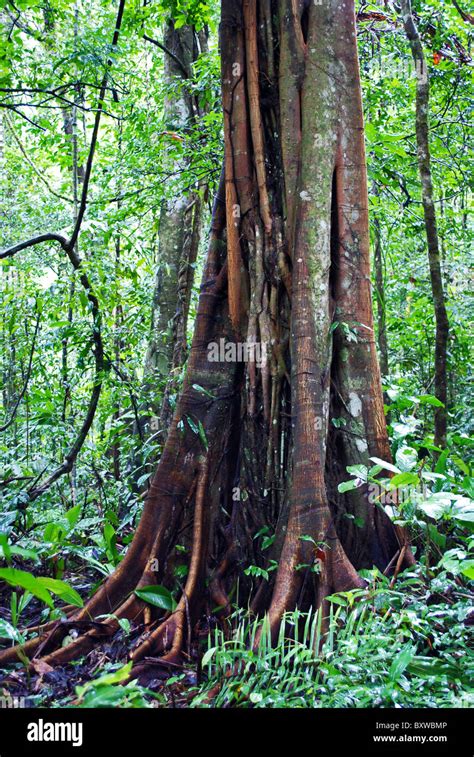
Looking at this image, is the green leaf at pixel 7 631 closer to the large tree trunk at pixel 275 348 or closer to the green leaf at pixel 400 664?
the large tree trunk at pixel 275 348

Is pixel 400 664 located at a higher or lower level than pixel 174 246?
lower

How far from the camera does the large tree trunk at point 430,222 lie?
453 cm

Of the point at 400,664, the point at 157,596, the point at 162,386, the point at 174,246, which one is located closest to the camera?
the point at 400,664

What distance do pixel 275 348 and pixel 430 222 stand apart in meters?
1.46

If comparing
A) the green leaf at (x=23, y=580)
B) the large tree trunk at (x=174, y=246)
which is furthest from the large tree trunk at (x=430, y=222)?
the green leaf at (x=23, y=580)

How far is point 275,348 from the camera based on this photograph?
4129 millimetres

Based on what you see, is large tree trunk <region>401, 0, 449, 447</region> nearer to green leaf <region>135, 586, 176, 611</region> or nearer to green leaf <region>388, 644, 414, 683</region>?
green leaf <region>388, 644, 414, 683</region>

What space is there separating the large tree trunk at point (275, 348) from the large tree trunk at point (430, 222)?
0.62 metres

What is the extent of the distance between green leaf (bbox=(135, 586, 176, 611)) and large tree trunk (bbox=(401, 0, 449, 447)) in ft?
7.01

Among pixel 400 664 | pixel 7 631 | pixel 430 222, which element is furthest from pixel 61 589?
pixel 430 222

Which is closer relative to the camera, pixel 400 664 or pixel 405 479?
pixel 400 664

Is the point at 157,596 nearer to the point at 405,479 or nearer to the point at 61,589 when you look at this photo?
the point at 61,589
